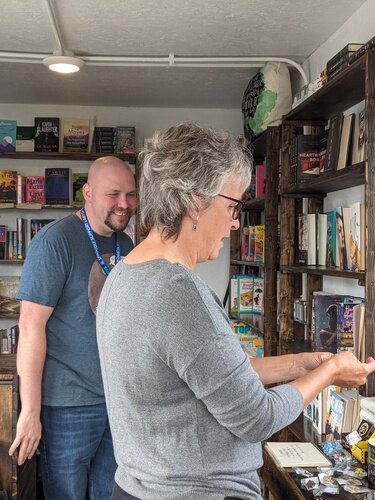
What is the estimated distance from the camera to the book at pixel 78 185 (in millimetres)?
4438

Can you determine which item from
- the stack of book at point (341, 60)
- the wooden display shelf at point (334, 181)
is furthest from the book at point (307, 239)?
the stack of book at point (341, 60)

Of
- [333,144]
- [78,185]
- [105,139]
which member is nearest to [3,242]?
[78,185]

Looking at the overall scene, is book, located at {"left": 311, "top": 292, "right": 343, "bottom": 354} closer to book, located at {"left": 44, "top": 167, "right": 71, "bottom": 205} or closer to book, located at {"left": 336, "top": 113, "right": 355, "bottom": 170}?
book, located at {"left": 336, "top": 113, "right": 355, "bottom": 170}

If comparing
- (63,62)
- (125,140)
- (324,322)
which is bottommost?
(324,322)

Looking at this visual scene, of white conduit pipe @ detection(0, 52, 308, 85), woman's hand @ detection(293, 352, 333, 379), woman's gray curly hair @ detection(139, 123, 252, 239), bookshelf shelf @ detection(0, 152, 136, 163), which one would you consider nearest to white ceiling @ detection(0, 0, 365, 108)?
white conduit pipe @ detection(0, 52, 308, 85)

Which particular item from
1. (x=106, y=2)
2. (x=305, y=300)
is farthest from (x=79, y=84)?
(x=305, y=300)

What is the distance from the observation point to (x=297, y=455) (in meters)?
1.89

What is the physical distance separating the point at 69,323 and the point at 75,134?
104 inches

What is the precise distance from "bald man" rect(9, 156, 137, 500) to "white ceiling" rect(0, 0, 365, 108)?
1164mm

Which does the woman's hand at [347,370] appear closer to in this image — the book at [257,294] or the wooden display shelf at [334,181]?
the wooden display shelf at [334,181]

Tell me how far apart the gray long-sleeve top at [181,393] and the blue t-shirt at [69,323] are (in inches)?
34.8

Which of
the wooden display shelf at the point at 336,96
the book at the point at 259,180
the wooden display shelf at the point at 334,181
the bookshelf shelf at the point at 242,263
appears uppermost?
the wooden display shelf at the point at 336,96

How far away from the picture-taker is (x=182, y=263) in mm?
1153

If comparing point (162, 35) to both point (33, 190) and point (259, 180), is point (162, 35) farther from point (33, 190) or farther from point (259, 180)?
point (33, 190)
